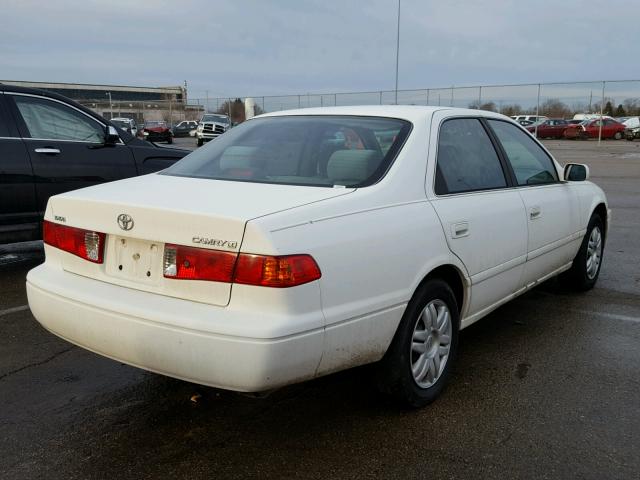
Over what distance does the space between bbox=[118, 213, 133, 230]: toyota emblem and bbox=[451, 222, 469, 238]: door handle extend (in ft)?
5.33

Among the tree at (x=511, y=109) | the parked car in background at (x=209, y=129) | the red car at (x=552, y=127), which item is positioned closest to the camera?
the parked car in background at (x=209, y=129)

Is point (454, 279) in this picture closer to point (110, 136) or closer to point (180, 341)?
point (180, 341)

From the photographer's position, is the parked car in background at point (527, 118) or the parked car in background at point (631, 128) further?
the parked car in background at point (631, 128)

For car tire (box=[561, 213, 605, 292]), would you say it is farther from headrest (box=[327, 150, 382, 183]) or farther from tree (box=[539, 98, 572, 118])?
tree (box=[539, 98, 572, 118])

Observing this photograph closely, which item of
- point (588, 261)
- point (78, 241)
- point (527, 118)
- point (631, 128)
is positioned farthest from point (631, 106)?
point (78, 241)

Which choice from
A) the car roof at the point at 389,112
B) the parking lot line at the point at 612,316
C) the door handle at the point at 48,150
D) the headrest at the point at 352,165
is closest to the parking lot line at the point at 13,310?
the door handle at the point at 48,150

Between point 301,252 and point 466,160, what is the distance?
1679 mm

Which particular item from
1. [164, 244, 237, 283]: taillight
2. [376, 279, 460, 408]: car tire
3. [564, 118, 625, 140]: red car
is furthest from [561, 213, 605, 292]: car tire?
[564, 118, 625, 140]: red car

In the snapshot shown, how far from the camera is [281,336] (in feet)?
7.73

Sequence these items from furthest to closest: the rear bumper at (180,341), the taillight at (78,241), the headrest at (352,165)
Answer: the headrest at (352,165) < the taillight at (78,241) < the rear bumper at (180,341)

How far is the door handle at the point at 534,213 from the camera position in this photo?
160 inches

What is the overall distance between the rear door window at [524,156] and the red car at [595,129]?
1269 inches

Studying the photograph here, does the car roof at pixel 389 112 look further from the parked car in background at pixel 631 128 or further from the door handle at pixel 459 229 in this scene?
the parked car in background at pixel 631 128

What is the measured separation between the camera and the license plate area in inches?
104
